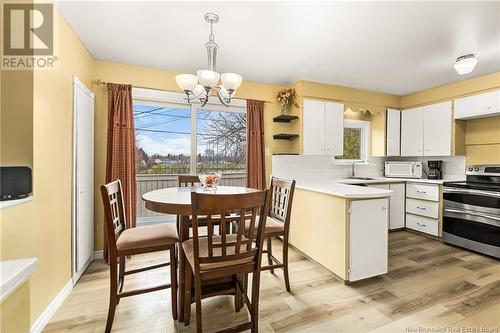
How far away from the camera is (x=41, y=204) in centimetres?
167

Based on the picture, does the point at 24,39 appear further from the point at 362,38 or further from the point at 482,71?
the point at 482,71

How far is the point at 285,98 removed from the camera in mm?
3523

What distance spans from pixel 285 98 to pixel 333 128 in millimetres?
915

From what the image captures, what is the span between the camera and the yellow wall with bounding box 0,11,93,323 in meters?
1.42

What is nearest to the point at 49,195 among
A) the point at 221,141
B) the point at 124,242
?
the point at 124,242

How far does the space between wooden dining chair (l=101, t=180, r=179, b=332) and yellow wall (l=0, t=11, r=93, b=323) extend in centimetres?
46

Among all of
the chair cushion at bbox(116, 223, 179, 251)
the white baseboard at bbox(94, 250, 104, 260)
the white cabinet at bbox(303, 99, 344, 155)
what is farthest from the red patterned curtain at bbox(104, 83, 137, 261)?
the white cabinet at bbox(303, 99, 344, 155)

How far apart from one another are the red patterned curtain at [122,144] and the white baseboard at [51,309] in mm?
700

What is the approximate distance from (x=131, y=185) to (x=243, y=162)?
1.61m

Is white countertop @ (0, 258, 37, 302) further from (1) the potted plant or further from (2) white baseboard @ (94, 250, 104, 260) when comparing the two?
(1) the potted plant

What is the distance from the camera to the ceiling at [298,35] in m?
1.86

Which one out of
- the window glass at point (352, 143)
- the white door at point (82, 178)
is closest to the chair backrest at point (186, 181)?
the white door at point (82, 178)

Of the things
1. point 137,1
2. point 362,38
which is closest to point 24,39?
point 137,1

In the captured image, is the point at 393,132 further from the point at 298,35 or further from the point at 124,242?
the point at 124,242
